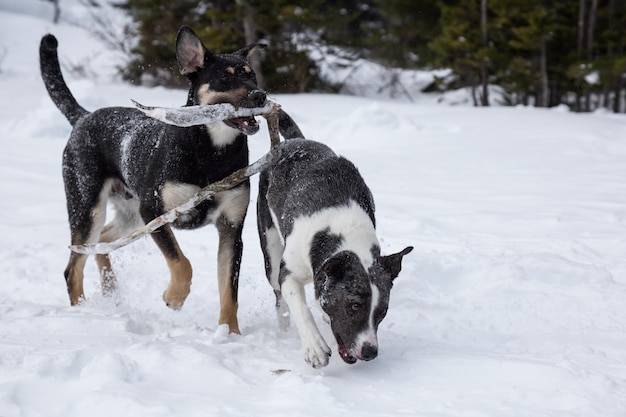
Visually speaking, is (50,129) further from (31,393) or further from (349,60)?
(349,60)

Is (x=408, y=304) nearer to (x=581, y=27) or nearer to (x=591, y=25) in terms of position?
(x=591, y=25)

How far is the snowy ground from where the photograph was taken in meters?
3.26

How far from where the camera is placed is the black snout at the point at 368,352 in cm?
375

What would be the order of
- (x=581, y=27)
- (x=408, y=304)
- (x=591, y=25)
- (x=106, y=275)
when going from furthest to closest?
1. (x=581, y=27)
2. (x=591, y=25)
3. (x=106, y=275)
4. (x=408, y=304)

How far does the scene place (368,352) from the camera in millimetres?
3748

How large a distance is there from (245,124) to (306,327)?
4.68 feet

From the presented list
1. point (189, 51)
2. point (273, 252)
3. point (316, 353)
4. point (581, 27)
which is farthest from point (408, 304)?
point (581, 27)

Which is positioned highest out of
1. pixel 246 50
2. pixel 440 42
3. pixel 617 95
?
pixel 246 50

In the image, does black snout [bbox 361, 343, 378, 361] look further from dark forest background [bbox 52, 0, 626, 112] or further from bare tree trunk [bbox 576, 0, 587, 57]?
bare tree trunk [bbox 576, 0, 587, 57]

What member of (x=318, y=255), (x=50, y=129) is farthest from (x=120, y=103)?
(x=318, y=255)

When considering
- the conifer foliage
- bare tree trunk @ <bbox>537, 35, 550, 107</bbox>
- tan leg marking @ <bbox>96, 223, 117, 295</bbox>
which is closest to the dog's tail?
tan leg marking @ <bbox>96, 223, 117, 295</bbox>

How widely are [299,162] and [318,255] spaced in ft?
3.61

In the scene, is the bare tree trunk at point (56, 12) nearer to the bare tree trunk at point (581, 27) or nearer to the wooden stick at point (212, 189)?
the bare tree trunk at point (581, 27)

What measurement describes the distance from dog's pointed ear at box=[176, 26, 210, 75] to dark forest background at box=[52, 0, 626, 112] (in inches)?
564
